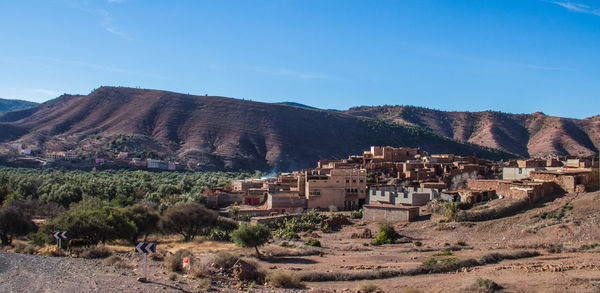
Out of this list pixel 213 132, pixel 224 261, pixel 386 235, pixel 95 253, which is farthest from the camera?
pixel 213 132

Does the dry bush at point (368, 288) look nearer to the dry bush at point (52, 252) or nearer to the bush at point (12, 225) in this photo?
the dry bush at point (52, 252)

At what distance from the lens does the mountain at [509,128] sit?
113 meters

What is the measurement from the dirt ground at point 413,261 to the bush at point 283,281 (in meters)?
0.34

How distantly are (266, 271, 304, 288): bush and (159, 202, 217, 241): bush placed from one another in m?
13.1

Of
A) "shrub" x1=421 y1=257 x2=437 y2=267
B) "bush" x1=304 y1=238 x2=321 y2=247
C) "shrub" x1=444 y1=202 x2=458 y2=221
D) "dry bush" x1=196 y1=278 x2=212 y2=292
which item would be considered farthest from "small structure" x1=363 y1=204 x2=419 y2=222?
"dry bush" x1=196 y1=278 x2=212 y2=292

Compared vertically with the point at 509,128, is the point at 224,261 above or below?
below

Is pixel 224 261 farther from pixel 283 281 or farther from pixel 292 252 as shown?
pixel 292 252

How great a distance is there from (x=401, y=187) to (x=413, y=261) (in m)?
15.9

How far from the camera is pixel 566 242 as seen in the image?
20.5m

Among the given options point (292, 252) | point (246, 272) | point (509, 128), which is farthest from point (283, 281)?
point (509, 128)

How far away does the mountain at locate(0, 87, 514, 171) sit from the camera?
91062 millimetres

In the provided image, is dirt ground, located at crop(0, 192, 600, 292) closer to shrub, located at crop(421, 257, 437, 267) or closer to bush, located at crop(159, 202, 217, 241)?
shrub, located at crop(421, 257, 437, 267)

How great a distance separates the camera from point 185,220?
27.2 m

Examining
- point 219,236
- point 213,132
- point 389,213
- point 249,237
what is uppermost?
point 213,132
